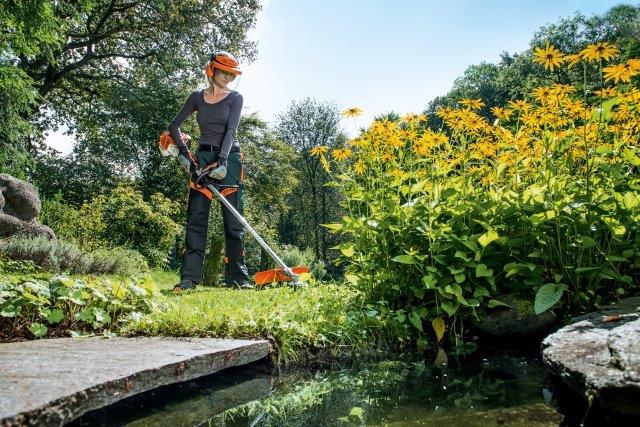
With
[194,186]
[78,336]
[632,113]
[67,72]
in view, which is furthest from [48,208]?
[632,113]

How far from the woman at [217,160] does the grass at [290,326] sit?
1.91 m

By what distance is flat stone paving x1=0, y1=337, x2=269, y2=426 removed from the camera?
1.37 meters

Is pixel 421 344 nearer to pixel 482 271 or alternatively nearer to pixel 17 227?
pixel 482 271

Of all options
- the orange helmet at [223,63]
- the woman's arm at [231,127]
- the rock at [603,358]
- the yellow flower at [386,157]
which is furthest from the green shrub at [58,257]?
the rock at [603,358]

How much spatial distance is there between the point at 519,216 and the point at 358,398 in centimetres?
163

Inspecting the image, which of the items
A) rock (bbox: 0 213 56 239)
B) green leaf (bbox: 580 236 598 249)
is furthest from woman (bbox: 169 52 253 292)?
rock (bbox: 0 213 56 239)

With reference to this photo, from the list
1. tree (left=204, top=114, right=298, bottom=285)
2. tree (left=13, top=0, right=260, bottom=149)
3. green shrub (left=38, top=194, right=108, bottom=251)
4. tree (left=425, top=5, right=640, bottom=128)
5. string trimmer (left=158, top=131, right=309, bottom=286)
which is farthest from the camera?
tree (left=425, top=5, right=640, bottom=128)

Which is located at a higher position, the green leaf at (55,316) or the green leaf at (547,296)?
the green leaf at (547,296)

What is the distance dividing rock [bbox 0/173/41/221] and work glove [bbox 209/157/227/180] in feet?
16.8

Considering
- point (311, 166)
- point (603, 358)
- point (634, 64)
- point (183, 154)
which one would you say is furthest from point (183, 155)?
point (311, 166)

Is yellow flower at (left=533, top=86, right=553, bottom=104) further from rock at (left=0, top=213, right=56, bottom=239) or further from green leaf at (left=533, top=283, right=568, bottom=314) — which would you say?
rock at (left=0, top=213, right=56, bottom=239)

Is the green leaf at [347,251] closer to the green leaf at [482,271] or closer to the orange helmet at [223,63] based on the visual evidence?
the green leaf at [482,271]

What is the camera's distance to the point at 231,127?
17.6 feet

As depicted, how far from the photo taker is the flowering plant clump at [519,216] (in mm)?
2691
